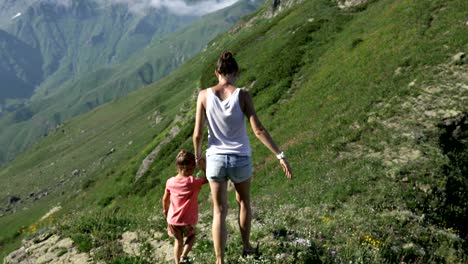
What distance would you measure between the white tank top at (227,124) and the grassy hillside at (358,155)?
Answer: 262 centimetres

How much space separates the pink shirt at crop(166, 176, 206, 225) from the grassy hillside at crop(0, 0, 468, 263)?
3.71ft

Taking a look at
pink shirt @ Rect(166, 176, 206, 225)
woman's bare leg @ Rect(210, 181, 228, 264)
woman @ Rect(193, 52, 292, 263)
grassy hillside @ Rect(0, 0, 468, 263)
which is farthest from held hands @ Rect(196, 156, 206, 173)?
grassy hillside @ Rect(0, 0, 468, 263)

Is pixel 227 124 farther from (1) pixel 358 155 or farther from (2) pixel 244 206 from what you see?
(1) pixel 358 155

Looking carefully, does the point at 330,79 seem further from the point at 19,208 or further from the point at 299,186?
the point at 19,208

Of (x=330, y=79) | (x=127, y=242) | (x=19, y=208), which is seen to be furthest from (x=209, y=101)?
(x=19, y=208)

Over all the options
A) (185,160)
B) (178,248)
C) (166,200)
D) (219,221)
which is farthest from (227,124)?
(178,248)

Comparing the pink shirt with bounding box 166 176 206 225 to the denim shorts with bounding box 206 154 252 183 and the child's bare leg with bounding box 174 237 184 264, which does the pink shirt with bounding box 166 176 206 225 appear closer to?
the child's bare leg with bounding box 174 237 184 264

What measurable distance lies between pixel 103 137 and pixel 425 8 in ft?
483

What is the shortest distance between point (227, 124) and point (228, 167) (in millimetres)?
805

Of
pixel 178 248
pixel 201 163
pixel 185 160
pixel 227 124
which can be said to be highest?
pixel 227 124

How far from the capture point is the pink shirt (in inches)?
341

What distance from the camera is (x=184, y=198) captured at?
869 centimetres

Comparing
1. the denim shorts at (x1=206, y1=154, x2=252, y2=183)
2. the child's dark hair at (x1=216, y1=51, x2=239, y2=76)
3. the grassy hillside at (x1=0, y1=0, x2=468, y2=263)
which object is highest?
the child's dark hair at (x1=216, y1=51, x2=239, y2=76)

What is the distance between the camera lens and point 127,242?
1151cm
